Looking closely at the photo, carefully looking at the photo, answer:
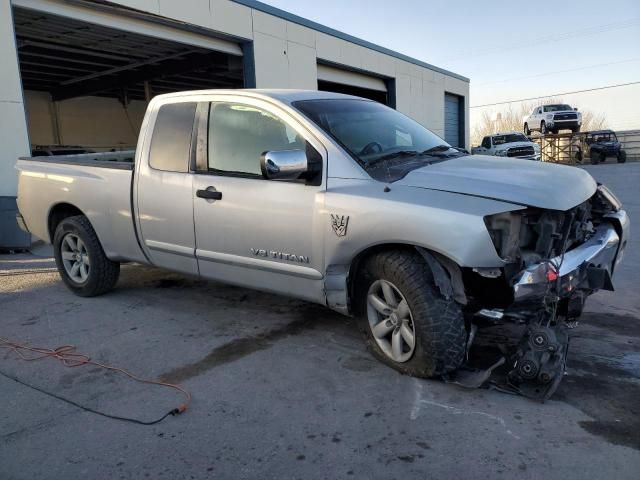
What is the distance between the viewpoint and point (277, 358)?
384 centimetres

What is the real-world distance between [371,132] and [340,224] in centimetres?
103

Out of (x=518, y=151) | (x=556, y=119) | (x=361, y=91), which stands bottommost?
(x=518, y=151)

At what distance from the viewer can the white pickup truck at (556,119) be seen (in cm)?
3200

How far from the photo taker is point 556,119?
105 feet

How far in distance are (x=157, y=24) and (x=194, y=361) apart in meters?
10.1

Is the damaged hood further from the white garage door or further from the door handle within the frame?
the white garage door

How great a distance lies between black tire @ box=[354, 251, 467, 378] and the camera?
318cm

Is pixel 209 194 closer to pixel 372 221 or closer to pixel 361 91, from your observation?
pixel 372 221

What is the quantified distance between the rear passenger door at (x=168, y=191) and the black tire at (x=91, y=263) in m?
0.76

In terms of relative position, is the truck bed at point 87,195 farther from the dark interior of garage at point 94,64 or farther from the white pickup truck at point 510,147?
the white pickup truck at point 510,147

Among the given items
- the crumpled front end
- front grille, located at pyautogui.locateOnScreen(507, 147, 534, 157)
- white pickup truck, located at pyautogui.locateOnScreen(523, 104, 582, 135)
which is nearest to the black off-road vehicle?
white pickup truck, located at pyautogui.locateOnScreen(523, 104, 582, 135)

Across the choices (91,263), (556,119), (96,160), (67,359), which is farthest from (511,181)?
(556,119)

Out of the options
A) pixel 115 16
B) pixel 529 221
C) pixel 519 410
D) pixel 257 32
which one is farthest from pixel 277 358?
pixel 257 32

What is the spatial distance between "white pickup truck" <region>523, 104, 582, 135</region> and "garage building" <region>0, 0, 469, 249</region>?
25.7ft
